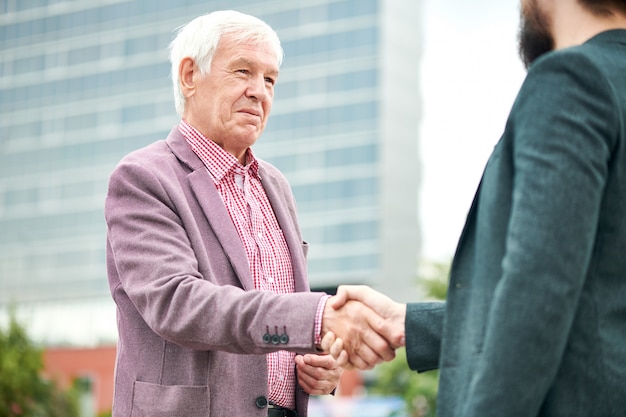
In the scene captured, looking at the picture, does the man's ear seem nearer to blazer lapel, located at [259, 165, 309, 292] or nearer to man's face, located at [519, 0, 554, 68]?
blazer lapel, located at [259, 165, 309, 292]

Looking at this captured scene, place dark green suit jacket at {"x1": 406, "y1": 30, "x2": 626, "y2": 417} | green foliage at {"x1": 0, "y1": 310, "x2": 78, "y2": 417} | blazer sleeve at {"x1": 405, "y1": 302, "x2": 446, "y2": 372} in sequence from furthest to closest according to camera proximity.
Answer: green foliage at {"x1": 0, "y1": 310, "x2": 78, "y2": 417} < blazer sleeve at {"x1": 405, "y1": 302, "x2": 446, "y2": 372} < dark green suit jacket at {"x1": 406, "y1": 30, "x2": 626, "y2": 417}

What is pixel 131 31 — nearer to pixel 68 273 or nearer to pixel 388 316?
pixel 68 273

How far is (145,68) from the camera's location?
213 ft

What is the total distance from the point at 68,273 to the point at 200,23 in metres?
62.7

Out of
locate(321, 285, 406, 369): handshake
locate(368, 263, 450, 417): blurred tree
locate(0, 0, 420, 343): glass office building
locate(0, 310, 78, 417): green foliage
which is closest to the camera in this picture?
locate(321, 285, 406, 369): handshake

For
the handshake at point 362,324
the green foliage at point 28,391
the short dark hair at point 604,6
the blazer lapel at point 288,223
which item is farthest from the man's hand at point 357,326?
the green foliage at point 28,391

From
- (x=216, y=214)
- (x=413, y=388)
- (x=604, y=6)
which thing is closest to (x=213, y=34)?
(x=216, y=214)

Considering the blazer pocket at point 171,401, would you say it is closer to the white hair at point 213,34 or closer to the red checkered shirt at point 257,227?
the red checkered shirt at point 257,227

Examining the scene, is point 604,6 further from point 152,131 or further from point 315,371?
point 152,131

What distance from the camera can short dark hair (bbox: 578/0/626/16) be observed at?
2.19 metres

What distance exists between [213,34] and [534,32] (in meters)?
1.41

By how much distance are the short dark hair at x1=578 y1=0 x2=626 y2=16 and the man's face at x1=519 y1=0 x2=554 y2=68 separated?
9 cm

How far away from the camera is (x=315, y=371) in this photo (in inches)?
127

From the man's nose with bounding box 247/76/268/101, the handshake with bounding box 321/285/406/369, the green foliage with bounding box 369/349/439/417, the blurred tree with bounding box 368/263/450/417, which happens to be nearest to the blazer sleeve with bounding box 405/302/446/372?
the handshake with bounding box 321/285/406/369
